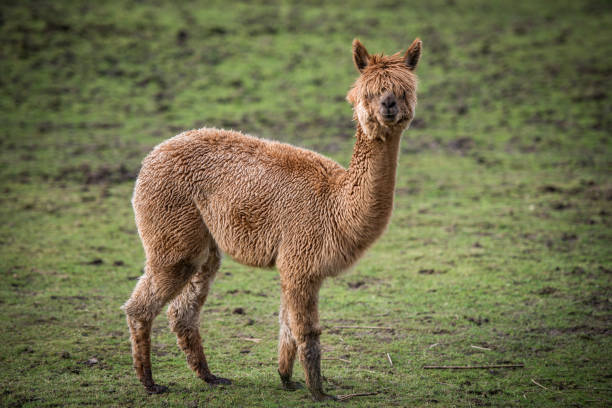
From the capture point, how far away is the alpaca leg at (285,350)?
5.41 metres

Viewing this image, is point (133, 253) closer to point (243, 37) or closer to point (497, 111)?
point (497, 111)

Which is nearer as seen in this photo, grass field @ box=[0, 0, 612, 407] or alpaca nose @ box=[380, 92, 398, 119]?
alpaca nose @ box=[380, 92, 398, 119]

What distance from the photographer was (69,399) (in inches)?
209

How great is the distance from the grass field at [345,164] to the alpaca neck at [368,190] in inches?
57.1

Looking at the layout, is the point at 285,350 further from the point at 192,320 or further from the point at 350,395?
the point at 192,320

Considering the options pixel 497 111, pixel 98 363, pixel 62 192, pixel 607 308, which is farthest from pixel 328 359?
pixel 497 111

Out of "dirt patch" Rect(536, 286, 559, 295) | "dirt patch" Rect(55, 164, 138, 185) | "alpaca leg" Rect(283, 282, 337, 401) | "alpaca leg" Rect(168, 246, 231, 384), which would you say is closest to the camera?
"alpaca leg" Rect(283, 282, 337, 401)

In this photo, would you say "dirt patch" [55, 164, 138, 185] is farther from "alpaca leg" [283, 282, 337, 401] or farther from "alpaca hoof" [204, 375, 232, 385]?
"alpaca leg" [283, 282, 337, 401]

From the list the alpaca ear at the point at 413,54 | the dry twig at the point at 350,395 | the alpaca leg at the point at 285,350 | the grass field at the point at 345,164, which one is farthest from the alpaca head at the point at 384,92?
the grass field at the point at 345,164

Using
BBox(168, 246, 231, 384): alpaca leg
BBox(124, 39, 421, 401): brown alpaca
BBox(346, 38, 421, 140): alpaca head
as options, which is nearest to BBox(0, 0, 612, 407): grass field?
BBox(168, 246, 231, 384): alpaca leg

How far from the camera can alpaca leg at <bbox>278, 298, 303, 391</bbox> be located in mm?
5410

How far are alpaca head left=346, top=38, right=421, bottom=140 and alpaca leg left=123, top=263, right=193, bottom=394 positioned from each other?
1.96 metres

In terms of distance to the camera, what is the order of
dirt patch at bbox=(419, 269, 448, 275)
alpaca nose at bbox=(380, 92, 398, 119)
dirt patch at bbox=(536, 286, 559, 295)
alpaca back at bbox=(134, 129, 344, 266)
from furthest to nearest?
dirt patch at bbox=(419, 269, 448, 275) → dirt patch at bbox=(536, 286, 559, 295) → alpaca back at bbox=(134, 129, 344, 266) → alpaca nose at bbox=(380, 92, 398, 119)

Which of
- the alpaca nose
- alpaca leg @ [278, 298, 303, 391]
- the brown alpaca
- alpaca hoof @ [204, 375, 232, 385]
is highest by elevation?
the alpaca nose
